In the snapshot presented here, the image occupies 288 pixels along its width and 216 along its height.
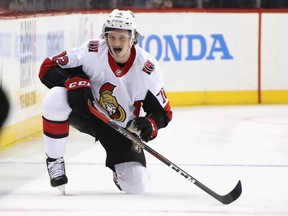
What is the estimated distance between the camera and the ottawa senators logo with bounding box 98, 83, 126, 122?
13.8 feet

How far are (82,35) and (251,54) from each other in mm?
2004

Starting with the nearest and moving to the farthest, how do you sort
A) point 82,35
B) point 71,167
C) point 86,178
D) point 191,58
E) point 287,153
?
point 86,178
point 71,167
point 287,153
point 82,35
point 191,58

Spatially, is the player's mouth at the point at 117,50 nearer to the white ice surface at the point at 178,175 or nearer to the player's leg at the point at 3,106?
the white ice surface at the point at 178,175

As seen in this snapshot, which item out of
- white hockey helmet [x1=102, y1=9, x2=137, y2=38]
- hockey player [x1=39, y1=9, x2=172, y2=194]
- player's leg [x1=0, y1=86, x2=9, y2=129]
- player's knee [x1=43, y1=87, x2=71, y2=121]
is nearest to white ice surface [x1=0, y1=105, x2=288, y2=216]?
hockey player [x1=39, y1=9, x2=172, y2=194]

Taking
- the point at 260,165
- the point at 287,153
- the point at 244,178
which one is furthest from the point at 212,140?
the point at 244,178

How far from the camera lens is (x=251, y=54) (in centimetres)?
935

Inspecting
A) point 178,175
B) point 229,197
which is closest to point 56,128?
point 229,197

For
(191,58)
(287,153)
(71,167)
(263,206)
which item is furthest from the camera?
(191,58)

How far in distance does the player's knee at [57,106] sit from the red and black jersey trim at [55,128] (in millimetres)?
22

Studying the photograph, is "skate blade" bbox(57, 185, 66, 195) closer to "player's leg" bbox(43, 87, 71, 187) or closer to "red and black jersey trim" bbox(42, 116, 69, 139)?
"player's leg" bbox(43, 87, 71, 187)

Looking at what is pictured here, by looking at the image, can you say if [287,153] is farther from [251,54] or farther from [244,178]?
[251,54]

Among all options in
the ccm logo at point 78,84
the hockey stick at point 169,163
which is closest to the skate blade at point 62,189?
the hockey stick at point 169,163

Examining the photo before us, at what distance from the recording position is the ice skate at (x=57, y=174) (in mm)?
4164

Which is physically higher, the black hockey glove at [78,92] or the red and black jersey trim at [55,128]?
the black hockey glove at [78,92]
